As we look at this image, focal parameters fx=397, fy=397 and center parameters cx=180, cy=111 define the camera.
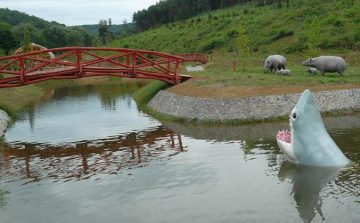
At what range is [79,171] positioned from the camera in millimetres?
16000

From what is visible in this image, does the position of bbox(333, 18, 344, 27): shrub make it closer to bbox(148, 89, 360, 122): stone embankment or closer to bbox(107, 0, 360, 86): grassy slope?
bbox(107, 0, 360, 86): grassy slope

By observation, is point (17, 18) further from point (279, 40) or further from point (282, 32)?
point (279, 40)

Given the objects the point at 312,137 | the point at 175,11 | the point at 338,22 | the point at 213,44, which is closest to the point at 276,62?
the point at 312,137

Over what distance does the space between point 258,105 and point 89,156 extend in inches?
420

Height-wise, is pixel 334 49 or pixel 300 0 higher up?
pixel 300 0

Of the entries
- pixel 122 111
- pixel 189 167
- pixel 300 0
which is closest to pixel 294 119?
pixel 189 167

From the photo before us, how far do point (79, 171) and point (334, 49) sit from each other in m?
35.0

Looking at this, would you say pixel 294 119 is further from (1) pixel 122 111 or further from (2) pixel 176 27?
(2) pixel 176 27

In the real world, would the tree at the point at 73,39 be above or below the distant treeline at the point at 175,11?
below

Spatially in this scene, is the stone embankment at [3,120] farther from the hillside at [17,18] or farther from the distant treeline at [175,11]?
the hillside at [17,18]

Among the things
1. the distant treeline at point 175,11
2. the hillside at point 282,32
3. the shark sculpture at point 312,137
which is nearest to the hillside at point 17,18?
Result: the distant treeline at point 175,11

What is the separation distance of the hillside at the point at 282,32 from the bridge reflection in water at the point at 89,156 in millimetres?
23374

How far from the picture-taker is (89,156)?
18.4 meters

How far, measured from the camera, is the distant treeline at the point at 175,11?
109 m
